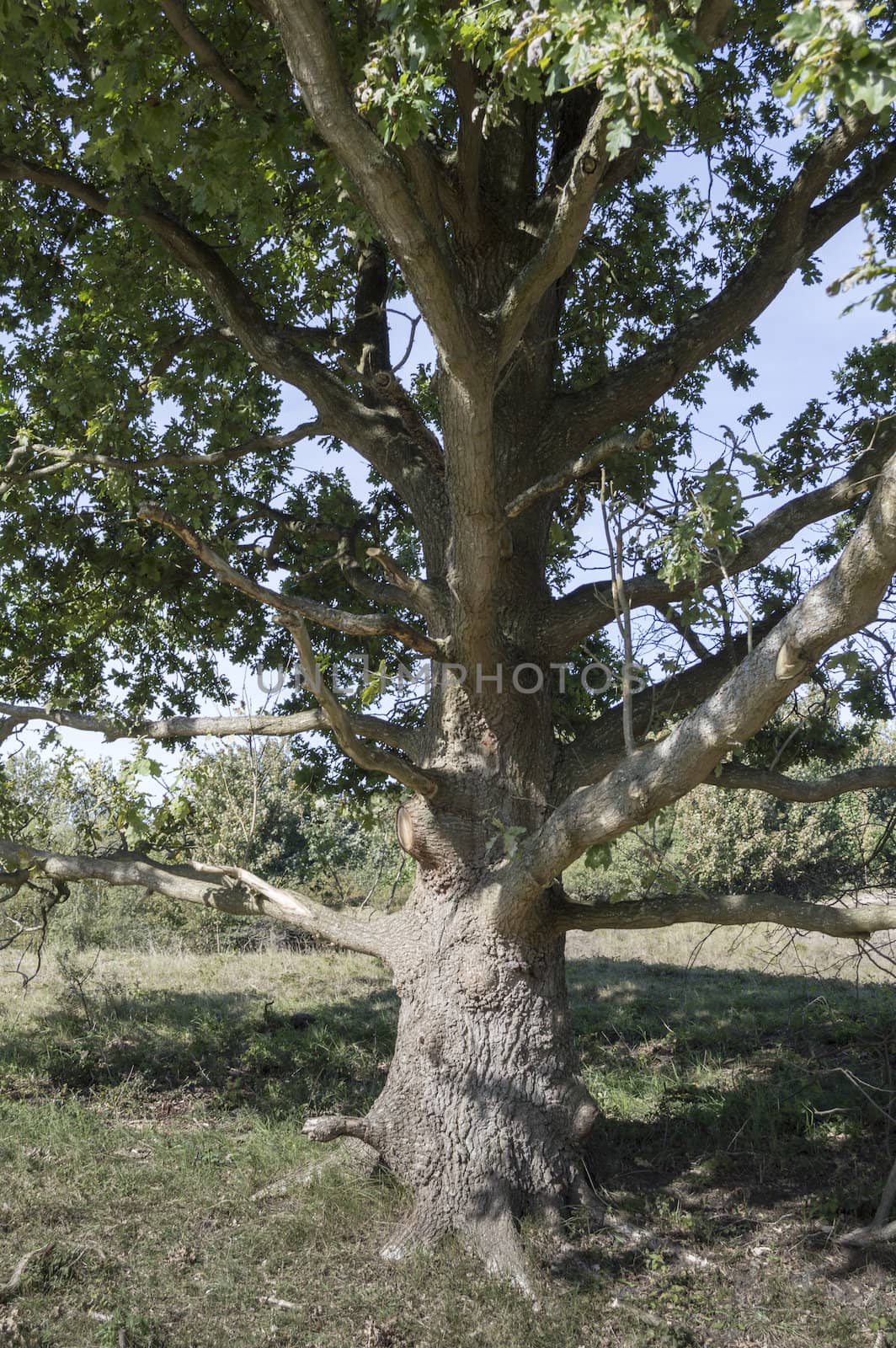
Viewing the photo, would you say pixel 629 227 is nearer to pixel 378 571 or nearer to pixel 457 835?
pixel 378 571

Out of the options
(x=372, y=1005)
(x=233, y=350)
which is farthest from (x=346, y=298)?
(x=372, y=1005)

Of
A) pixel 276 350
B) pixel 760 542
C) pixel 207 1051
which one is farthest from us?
pixel 207 1051

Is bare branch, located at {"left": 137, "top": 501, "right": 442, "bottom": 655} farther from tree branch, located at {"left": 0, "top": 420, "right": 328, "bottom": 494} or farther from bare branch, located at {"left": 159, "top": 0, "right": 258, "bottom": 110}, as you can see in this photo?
bare branch, located at {"left": 159, "top": 0, "right": 258, "bottom": 110}

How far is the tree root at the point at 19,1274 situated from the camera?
469cm

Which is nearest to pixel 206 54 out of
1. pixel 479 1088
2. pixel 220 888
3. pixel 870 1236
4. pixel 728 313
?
pixel 728 313

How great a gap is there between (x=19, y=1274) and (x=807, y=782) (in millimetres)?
→ 4612

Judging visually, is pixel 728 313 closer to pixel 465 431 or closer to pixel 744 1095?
pixel 465 431

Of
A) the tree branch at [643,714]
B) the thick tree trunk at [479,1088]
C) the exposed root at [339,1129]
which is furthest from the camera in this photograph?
the tree branch at [643,714]

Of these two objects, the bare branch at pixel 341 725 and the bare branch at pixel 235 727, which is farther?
the bare branch at pixel 235 727

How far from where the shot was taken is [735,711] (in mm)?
3986

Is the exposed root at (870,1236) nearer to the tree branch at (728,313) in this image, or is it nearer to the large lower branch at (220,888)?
the large lower branch at (220,888)

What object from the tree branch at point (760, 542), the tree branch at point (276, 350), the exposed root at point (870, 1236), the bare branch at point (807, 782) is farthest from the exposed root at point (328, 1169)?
the tree branch at point (276, 350)

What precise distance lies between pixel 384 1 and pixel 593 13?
1164 mm

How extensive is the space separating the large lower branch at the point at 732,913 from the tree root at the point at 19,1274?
3.05 m
